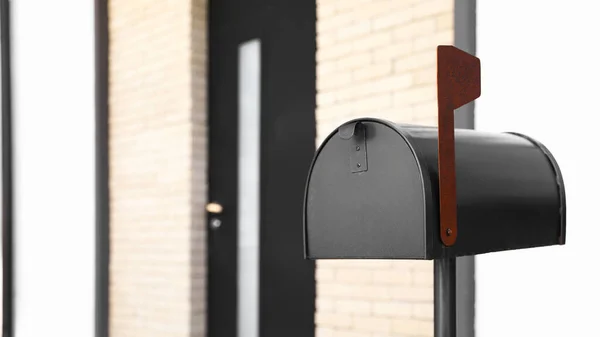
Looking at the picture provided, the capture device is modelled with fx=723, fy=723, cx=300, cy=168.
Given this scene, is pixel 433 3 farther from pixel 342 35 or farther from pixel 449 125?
pixel 449 125

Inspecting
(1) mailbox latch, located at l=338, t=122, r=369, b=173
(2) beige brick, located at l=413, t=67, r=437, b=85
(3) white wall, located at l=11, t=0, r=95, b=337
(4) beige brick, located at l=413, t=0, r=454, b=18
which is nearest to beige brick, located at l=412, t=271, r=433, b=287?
(2) beige brick, located at l=413, t=67, r=437, b=85

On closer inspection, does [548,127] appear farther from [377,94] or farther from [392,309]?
[392,309]

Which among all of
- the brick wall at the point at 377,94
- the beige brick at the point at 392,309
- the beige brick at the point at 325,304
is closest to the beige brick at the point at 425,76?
the brick wall at the point at 377,94

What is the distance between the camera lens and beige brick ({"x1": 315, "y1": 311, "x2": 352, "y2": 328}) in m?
2.53

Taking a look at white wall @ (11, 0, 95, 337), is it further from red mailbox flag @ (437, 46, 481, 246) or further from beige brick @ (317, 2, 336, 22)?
red mailbox flag @ (437, 46, 481, 246)

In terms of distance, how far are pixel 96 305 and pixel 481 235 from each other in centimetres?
317

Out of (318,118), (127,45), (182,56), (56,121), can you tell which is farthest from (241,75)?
(56,121)

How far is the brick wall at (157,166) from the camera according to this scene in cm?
A: 341

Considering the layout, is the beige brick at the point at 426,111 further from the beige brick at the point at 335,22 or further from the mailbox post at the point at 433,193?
the mailbox post at the point at 433,193

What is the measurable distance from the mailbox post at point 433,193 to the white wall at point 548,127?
0.50 metres

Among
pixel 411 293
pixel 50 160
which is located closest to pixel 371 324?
pixel 411 293

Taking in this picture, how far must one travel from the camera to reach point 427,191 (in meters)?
1.18

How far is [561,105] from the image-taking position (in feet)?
6.35

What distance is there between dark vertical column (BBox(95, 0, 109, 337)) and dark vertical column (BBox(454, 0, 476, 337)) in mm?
2430
